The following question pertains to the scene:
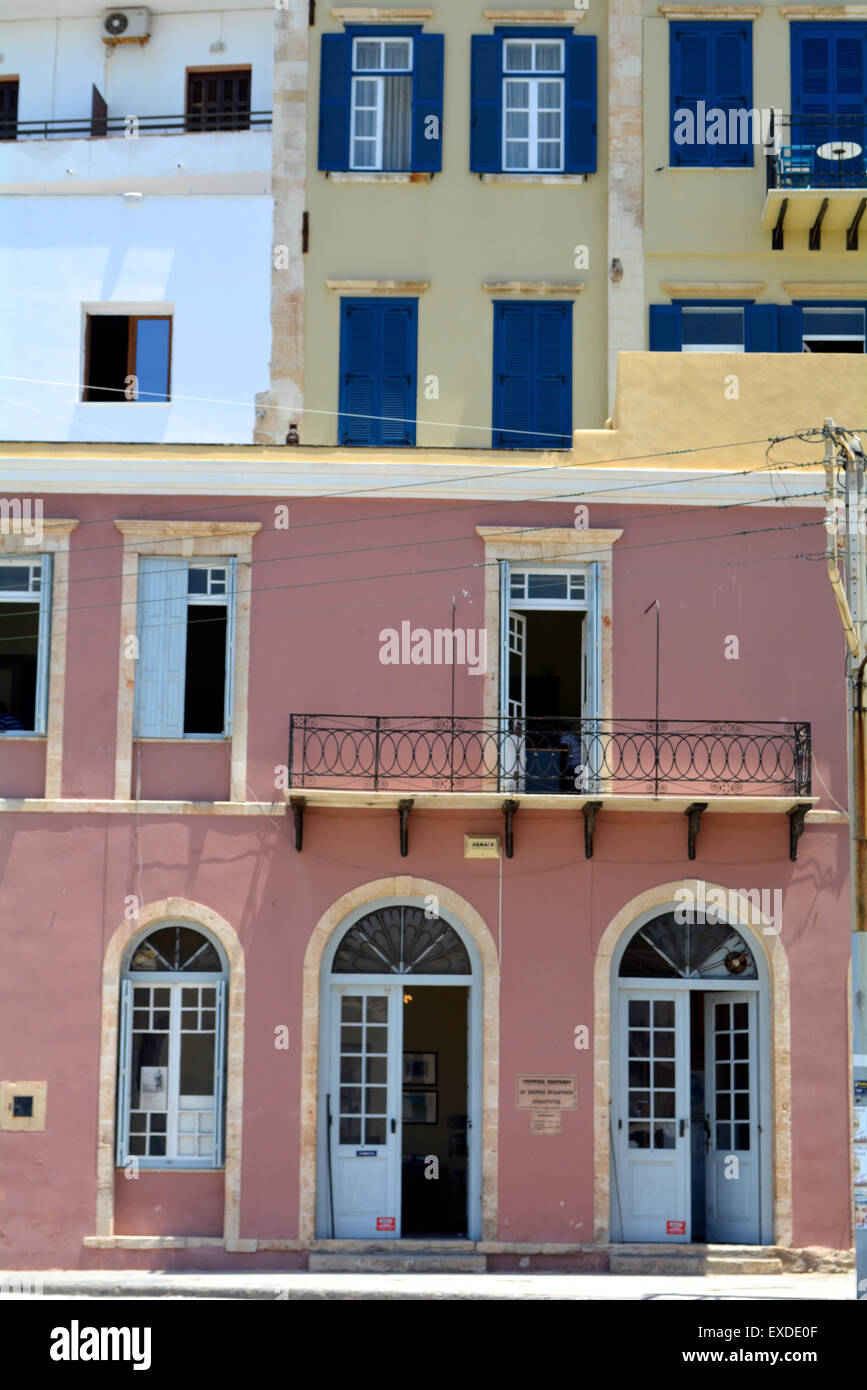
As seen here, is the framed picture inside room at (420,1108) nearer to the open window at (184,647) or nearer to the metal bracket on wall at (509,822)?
the metal bracket on wall at (509,822)

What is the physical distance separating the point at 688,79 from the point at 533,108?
6.04ft

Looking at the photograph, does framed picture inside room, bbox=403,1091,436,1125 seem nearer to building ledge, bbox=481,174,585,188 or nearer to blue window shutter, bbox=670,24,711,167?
building ledge, bbox=481,174,585,188

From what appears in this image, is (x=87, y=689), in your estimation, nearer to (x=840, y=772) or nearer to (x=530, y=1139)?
(x=530, y=1139)

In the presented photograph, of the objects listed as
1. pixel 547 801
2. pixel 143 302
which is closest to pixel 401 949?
pixel 547 801

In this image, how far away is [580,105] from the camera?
23672mm

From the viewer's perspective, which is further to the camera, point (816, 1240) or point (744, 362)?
point (744, 362)

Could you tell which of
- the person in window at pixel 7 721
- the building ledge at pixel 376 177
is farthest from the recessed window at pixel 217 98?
the person in window at pixel 7 721

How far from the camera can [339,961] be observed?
772 inches

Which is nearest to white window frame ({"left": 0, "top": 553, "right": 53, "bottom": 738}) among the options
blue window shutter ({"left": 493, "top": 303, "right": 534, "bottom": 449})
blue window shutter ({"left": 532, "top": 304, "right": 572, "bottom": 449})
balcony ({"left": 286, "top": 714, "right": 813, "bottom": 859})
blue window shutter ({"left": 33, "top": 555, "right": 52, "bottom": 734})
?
blue window shutter ({"left": 33, "top": 555, "right": 52, "bottom": 734})

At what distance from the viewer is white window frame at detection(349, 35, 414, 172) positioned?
23.7 meters

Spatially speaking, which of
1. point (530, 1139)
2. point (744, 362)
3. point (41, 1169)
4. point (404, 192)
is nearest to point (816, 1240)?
point (530, 1139)

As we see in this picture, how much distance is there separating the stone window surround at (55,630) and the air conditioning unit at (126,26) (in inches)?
328

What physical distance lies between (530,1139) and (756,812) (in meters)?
3.81

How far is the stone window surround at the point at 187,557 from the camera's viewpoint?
1966 cm
